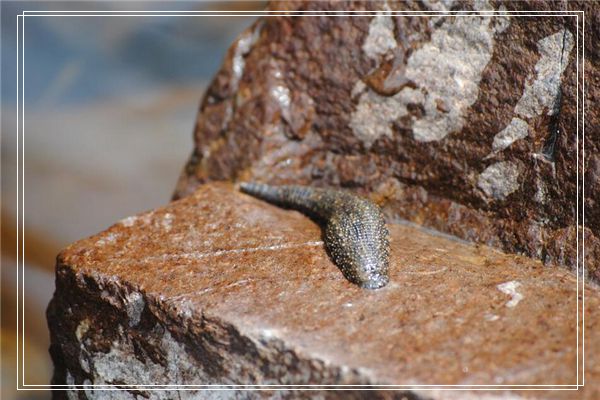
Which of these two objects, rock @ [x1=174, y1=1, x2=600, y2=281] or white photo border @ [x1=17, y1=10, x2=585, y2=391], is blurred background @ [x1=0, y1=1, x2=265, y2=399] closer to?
white photo border @ [x1=17, y1=10, x2=585, y2=391]

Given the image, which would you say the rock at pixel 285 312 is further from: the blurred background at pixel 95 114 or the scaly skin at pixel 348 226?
the blurred background at pixel 95 114

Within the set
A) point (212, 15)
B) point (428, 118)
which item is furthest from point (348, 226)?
point (212, 15)

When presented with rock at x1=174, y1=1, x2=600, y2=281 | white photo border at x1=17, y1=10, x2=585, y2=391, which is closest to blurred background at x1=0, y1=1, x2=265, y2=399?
white photo border at x1=17, y1=10, x2=585, y2=391

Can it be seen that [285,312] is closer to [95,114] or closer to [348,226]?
[348,226]

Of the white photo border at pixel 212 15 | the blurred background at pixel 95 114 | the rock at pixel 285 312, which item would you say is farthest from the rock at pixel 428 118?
the blurred background at pixel 95 114

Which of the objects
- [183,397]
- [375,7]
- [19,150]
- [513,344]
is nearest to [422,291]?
[513,344]
